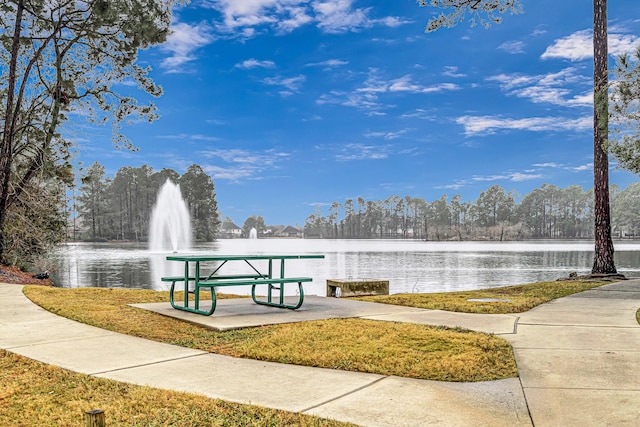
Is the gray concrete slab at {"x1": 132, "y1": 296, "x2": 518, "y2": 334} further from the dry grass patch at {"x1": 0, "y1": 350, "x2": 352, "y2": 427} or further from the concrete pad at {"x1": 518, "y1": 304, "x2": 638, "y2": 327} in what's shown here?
the dry grass patch at {"x1": 0, "y1": 350, "x2": 352, "y2": 427}

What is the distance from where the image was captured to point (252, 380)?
162 inches

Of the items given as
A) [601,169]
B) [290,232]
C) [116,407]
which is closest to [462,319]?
[116,407]

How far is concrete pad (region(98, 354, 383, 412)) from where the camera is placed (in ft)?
12.1

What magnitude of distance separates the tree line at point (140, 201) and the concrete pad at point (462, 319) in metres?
92.8

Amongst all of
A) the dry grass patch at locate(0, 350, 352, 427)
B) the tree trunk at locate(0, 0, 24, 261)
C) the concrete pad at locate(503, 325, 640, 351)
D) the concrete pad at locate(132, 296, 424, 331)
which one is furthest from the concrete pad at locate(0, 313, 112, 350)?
the tree trunk at locate(0, 0, 24, 261)

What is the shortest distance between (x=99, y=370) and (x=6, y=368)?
3.03 feet

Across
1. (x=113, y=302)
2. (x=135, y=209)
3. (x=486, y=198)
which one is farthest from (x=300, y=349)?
(x=486, y=198)

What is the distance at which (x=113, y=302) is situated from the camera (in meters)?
8.82

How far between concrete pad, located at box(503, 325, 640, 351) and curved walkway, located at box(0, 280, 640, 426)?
11mm

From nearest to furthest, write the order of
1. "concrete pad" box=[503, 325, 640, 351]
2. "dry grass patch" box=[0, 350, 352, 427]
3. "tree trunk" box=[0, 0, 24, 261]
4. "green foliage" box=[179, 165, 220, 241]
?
"dry grass patch" box=[0, 350, 352, 427] < "concrete pad" box=[503, 325, 640, 351] < "tree trunk" box=[0, 0, 24, 261] < "green foliage" box=[179, 165, 220, 241]

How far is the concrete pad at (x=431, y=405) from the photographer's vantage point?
129 inches

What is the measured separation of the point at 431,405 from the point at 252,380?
147 cm

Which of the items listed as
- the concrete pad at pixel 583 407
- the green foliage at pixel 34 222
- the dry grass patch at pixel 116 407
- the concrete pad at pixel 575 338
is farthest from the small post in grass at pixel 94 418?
the green foliage at pixel 34 222

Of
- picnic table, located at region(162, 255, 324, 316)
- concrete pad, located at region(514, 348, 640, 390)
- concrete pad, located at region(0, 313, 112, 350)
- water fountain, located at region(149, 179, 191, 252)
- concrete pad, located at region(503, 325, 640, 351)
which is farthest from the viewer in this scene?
water fountain, located at region(149, 179, 191, 252)
